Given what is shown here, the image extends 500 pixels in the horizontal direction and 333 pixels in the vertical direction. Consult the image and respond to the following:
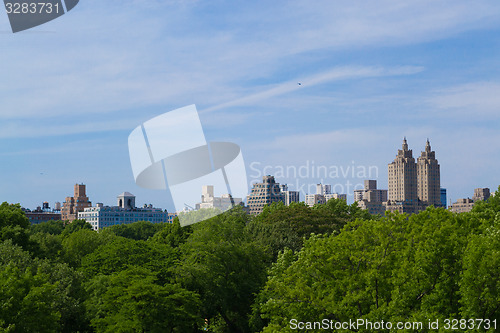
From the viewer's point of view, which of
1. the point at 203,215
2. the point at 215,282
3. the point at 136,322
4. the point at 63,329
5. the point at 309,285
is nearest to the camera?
the point at 309,285

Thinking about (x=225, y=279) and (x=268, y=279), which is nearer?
(x=268, y=279)

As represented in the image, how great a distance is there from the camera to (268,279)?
5006 centimetres

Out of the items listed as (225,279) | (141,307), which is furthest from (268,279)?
(141,307)

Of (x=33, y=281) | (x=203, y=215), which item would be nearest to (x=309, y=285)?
(x=33, y=281)

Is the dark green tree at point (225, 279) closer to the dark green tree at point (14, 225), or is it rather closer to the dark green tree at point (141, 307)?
the dark green tree at point (141, 307)

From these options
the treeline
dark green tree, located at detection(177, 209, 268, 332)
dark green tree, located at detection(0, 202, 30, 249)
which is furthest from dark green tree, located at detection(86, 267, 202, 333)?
dark green tree, located at detection(0, 202, 30, 249)

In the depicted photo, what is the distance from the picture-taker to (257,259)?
53.6 m

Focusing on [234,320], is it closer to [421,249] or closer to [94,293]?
[94,293]

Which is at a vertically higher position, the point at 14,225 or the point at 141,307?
the point at 14,225

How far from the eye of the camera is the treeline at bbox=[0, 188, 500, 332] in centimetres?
3017

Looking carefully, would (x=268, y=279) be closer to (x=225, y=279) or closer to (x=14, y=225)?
(x=225, y=279)

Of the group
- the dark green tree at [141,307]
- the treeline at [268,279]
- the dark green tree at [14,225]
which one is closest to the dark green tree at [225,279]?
the treeline at [268,279]

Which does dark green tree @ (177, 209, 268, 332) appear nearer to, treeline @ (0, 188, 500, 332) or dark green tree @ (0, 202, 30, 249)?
treeline @ (0, 188, 500, 332)

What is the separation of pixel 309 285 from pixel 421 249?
7785mm
